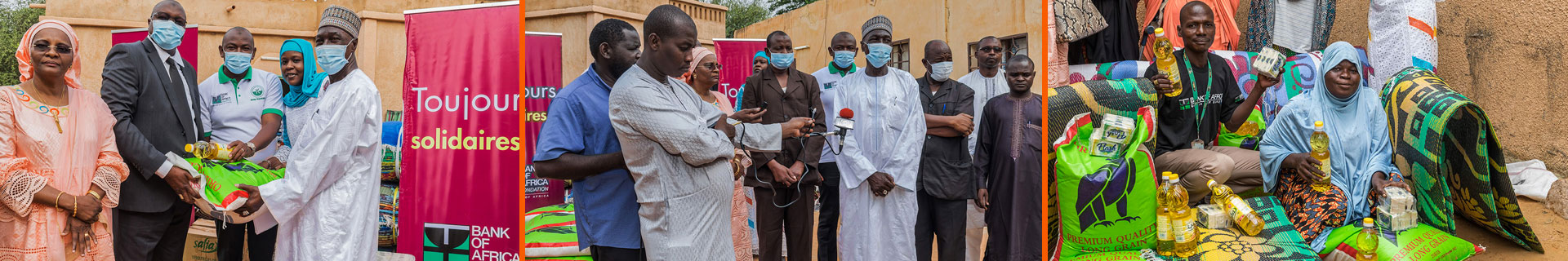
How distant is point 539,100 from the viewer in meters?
4.21

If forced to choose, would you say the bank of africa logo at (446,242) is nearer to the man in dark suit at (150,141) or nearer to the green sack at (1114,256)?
the man in dark suit at (150,141)

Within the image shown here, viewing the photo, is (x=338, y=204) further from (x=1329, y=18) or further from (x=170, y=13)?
(x=1329, y=18)

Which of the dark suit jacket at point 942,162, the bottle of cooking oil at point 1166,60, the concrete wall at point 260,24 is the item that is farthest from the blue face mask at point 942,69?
the concrete wall at point 260,24

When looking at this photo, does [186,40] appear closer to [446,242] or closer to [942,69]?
[446,242]

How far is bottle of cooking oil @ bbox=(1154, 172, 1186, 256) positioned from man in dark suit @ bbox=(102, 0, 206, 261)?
4222 millimetres

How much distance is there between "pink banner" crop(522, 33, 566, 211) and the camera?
3.71 m

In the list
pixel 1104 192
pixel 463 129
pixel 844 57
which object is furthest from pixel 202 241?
pixel 1104 192

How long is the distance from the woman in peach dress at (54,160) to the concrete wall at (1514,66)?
23.4 feet

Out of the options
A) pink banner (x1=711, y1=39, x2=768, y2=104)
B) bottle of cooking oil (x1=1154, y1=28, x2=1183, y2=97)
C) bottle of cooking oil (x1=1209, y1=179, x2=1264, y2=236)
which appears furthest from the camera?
pink banner (x1=711, y1=39, x2=768, y2=104)

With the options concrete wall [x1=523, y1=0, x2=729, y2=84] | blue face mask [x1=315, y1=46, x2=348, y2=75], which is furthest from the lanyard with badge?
blue face mask [x1=315, y1=46, x2=348, y2=75]

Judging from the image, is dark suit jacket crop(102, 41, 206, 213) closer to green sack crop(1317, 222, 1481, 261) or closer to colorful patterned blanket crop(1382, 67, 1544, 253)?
green sack crop(1317, 222, 1481, 261)

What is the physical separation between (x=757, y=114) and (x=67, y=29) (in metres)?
3.18

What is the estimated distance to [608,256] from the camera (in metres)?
2.90

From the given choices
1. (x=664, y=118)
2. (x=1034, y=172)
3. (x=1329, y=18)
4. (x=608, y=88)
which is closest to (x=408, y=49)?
(x=608, y=88)
